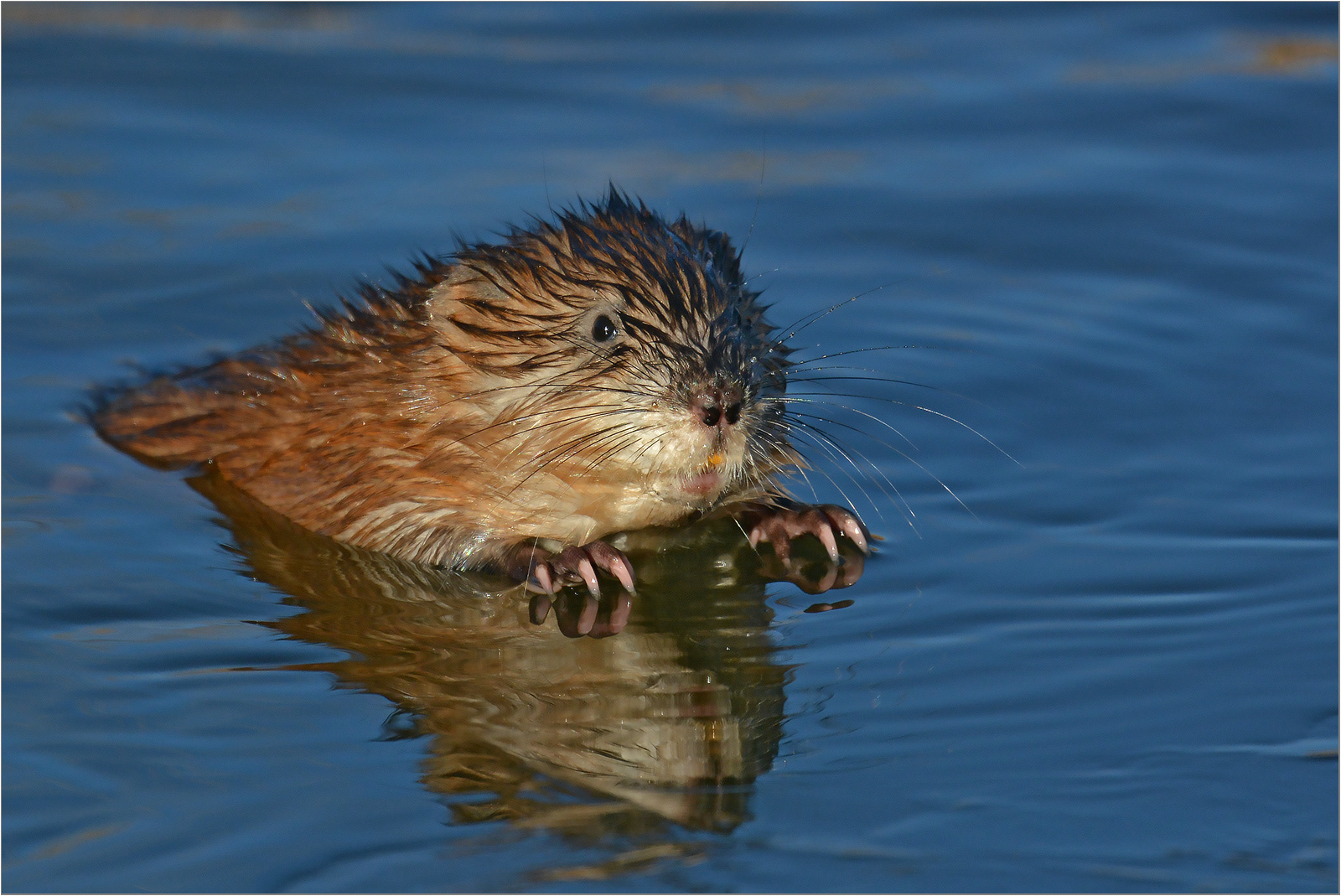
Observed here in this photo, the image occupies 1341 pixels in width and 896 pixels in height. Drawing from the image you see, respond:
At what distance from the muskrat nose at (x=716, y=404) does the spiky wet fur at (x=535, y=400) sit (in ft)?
0.10

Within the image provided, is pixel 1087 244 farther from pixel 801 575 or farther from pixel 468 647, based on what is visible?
pixel 468 647

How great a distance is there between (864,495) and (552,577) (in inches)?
59.5

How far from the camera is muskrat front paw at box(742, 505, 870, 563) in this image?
20.3ft

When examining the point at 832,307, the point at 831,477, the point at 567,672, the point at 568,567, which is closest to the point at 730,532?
the point at 831,477

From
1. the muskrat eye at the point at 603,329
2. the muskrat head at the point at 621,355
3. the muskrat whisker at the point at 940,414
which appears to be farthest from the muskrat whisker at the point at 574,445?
the muskrat whisker at the point at 940,414

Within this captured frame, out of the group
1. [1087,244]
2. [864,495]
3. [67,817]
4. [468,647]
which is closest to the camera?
[67,817]

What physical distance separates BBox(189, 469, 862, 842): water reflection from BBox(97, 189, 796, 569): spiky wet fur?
193mm

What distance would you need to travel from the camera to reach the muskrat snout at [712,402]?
5645 mm

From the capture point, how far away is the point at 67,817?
4.54 metres

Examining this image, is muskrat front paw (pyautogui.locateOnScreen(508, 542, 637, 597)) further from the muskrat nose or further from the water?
the muskrat nose

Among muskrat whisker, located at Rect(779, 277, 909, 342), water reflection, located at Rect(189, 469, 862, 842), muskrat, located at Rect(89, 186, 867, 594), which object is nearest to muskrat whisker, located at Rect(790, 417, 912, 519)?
muskrat, located at Rect(89, 186, 867, 594)

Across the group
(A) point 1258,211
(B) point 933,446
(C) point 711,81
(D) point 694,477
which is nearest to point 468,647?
(D) point 694,477

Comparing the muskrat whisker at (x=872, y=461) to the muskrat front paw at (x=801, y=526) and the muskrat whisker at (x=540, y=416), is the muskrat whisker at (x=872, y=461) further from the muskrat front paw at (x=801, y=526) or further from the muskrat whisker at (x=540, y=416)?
the muskrat whisker at (x=540, y=416)

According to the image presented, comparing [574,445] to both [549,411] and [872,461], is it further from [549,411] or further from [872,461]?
[872,461]
